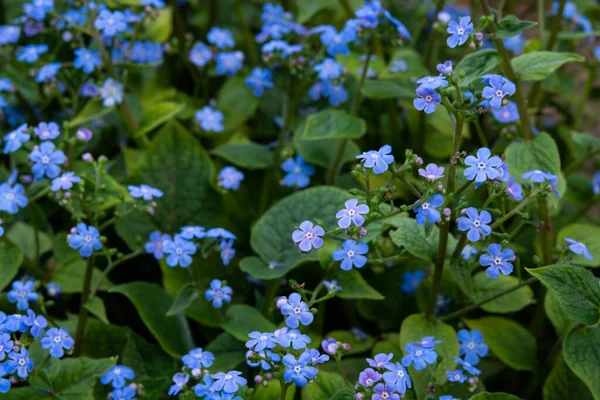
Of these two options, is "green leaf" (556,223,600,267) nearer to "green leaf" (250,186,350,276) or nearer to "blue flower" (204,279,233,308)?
"green leaf" (250,186,350,276)

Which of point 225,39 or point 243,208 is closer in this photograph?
point 243,208

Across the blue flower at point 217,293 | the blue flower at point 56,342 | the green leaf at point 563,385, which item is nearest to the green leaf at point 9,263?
the blue flower at point 56,342

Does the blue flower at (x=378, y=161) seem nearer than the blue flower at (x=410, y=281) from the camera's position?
Yes

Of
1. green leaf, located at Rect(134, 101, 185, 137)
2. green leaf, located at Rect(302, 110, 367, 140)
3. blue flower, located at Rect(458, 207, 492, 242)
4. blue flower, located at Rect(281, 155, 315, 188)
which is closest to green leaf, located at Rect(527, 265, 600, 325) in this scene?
blue flower, located at Rect(458, 207, 492, 242)

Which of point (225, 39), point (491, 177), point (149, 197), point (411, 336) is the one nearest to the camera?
point (491, 177)

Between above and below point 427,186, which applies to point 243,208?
below

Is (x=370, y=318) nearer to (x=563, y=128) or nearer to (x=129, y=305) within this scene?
(x=129, y=305)

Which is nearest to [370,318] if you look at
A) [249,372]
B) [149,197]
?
[249,372]

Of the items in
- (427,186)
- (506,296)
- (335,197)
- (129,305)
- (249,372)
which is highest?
(427,186)

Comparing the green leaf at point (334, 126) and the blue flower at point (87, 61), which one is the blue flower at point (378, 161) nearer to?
the green leaf at point (334, 126)
